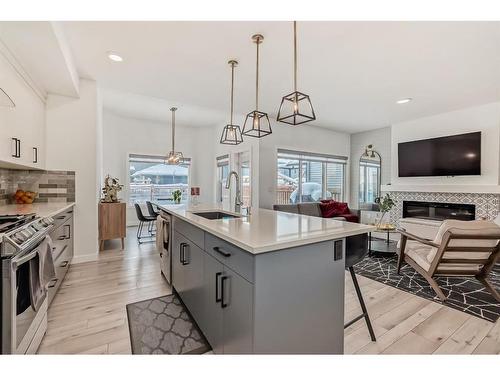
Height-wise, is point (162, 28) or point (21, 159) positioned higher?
point (162, 28)

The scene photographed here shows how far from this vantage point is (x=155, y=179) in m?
7.18

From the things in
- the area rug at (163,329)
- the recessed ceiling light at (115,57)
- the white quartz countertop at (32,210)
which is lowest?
the area rug at (163,329)

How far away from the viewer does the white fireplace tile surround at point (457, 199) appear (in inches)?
164

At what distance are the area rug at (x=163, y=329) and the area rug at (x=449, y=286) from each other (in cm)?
233

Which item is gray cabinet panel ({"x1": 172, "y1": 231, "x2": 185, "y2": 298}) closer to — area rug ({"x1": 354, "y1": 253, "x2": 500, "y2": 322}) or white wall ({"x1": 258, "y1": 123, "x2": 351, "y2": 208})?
area rug ({"x1": 354, "y1": 253, "x2": 500, "y2": 322})

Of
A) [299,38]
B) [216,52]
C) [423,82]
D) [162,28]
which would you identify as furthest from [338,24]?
[423,82]

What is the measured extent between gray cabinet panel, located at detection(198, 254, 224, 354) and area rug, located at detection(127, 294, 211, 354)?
0.55ft

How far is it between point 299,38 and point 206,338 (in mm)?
2822

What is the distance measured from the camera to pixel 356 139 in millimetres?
6836

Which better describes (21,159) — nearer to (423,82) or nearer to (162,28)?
(162,28)

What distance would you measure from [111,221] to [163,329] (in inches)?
112

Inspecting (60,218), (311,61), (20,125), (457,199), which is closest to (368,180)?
(457,199)

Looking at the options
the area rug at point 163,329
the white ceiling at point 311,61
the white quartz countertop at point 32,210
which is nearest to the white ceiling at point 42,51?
the white ceiling at point 311,61

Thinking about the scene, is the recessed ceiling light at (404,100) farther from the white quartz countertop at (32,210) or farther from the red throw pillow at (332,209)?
the white quartz countertop at (32,210)
